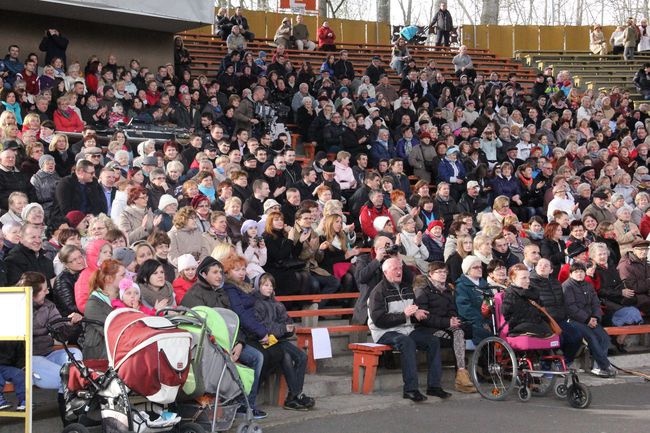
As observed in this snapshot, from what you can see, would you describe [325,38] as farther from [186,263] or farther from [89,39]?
[186,263]

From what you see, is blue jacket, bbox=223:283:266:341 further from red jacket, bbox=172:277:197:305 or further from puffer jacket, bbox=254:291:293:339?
red jacket, bbox=172:277:197:305

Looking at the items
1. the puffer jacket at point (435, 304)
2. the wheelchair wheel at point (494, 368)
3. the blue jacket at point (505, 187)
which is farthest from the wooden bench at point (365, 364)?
the blue jacket at point (505, 187)

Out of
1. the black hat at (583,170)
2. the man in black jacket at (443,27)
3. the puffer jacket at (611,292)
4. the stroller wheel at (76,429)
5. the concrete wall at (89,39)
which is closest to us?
the stroller wheel at (76,429)

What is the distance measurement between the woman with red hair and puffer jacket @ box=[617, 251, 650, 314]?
6.22 m

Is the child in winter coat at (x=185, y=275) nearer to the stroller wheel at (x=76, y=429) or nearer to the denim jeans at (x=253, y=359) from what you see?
the denim jeans at (x=253, y=359)

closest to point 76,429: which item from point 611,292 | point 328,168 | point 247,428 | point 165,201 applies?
point 247,428

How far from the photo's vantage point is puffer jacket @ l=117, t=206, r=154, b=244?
11.9 metres

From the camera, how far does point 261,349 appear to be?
33.4ft

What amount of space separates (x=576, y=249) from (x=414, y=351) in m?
4.21

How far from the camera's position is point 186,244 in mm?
11766

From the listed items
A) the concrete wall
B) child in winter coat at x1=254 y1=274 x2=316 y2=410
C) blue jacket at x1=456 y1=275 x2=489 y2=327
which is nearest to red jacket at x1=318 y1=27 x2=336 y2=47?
the concrete wall

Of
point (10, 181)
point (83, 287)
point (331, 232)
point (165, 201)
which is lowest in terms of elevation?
point (83, 287)

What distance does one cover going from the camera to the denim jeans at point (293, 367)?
10211 mm

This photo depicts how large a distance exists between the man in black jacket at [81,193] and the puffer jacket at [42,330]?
3.61 metres
